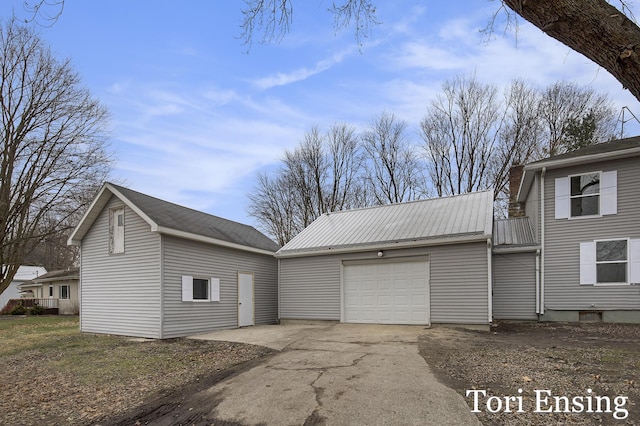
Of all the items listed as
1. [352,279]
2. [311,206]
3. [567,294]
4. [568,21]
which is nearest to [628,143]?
[567,294]

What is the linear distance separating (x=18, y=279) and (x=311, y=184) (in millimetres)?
30531

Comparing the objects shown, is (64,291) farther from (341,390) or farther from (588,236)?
(588,236)

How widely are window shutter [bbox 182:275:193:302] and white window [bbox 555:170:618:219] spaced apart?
507 inches

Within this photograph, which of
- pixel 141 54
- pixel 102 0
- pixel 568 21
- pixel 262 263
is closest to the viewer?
pixel 568 21

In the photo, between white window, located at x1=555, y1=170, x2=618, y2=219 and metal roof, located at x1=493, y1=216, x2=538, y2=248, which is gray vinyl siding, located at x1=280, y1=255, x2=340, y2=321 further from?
white window, located at x1=555, y1=170, x2=618, y2=219

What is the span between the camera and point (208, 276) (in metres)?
13.4

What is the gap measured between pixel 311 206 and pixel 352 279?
1825cm

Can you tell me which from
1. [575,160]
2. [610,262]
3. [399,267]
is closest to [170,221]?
[399,267]

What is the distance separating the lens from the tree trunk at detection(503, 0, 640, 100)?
2707 mm

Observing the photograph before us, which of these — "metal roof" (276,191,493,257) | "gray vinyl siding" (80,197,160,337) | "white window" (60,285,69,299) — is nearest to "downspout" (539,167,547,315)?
"metal roof" (276,191,493,257)

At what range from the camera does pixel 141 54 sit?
9.46 metres

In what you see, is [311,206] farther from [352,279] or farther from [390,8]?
[390,8]

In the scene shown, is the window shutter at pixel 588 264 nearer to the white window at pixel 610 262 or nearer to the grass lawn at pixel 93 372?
the white window at pixel 610 262

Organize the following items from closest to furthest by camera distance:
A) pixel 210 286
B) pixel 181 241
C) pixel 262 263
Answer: pixel 181 241 → pixel 210 286 → pixel 262 263
